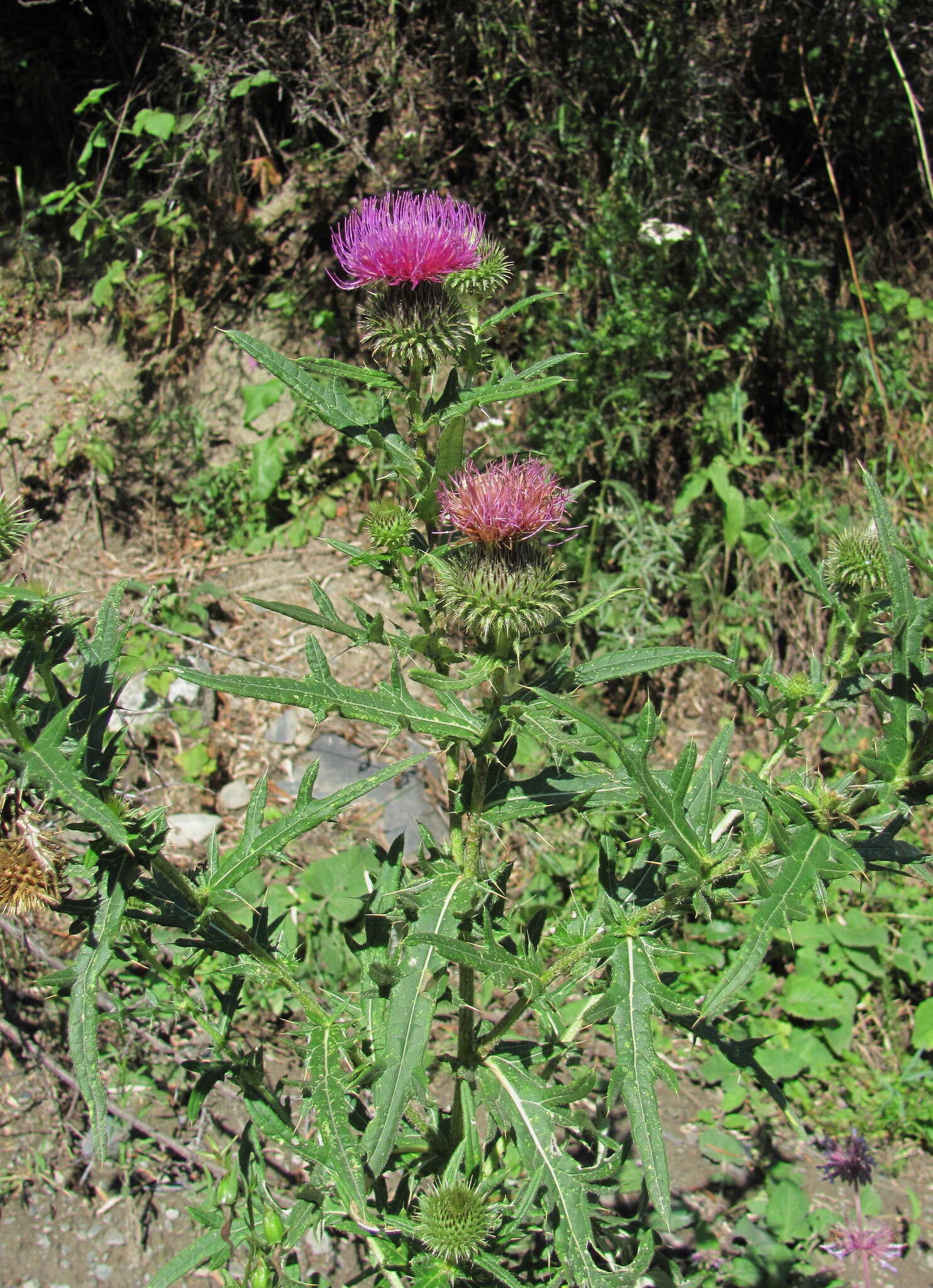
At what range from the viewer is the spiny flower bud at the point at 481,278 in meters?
2.27

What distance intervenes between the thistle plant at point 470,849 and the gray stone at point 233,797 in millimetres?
2539

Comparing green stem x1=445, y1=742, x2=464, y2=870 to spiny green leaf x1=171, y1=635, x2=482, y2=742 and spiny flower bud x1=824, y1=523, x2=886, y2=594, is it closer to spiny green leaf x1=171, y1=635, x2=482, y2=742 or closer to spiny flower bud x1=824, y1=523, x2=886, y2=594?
spiny green leaf x1=171, y1=635, x2=482, y2=742

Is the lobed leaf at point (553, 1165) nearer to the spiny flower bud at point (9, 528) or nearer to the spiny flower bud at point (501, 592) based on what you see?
the spiny flower bud at point (501, 592)

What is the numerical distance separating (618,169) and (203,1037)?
18.2ft

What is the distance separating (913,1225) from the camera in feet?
11.3

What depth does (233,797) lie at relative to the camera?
195 inches

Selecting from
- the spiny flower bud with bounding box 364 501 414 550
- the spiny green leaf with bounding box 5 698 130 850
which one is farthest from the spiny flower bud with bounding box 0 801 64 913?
the spiny flower bud with bounding box 364 501 414 550

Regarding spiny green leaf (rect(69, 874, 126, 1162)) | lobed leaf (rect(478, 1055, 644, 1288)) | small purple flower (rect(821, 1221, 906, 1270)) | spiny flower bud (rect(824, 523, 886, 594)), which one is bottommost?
small purple flower (rect(821, 1221, 906, 1270))

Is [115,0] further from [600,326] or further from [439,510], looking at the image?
[439,510]

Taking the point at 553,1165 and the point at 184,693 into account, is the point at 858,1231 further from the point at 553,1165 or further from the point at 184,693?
the point at 184,693

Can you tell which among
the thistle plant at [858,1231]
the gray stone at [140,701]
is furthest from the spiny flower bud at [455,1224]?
the gray stone at [140,701]

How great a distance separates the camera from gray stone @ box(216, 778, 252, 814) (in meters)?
4.93

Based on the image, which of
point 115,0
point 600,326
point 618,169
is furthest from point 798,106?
point 115,0

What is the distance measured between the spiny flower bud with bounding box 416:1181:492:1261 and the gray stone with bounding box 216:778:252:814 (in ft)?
10.1
